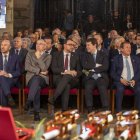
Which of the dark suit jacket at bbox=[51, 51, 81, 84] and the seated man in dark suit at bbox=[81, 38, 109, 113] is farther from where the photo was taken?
the dark suit jacket at bbox=[51, 51, 81, 84]

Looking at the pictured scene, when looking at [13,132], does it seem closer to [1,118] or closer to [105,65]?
[1,118]

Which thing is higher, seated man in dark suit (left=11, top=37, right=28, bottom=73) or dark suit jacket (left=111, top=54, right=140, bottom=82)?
seated man in dark suit (left=11, top=37, right=28, bottom=73)

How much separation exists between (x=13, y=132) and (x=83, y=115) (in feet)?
15.4

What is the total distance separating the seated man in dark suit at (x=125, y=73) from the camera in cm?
845

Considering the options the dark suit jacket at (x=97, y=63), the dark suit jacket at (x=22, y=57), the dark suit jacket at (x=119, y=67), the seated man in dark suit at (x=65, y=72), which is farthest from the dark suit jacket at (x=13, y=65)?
the dark suit jacket at (x=119, y=67)

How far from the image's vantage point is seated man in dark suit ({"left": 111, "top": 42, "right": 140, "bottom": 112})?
8.45 meters

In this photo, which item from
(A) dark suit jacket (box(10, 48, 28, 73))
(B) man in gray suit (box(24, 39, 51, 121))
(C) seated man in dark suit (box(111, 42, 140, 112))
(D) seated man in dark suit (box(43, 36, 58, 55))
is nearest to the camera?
(B) man in gray suit (box(24, 39, 51, 121))

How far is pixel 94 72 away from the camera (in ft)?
28.4

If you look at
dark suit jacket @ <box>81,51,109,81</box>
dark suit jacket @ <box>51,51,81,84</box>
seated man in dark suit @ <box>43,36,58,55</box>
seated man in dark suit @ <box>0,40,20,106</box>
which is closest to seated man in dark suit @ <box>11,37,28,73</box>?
seated man in dark suit @ <box>0,40,20,106</box>

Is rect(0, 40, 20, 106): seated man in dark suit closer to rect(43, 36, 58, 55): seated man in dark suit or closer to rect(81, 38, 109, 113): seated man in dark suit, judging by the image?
rect(43, 36, 58, 55): seated man in dark suit

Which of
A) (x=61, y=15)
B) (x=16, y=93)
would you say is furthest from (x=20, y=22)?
(x=16, y=93)

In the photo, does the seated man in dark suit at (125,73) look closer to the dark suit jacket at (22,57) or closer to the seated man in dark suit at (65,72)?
the seated man in dark suit at (65,72)

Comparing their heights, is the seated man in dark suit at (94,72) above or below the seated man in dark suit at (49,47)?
below

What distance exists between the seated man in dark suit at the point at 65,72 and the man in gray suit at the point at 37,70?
6.2 inches
